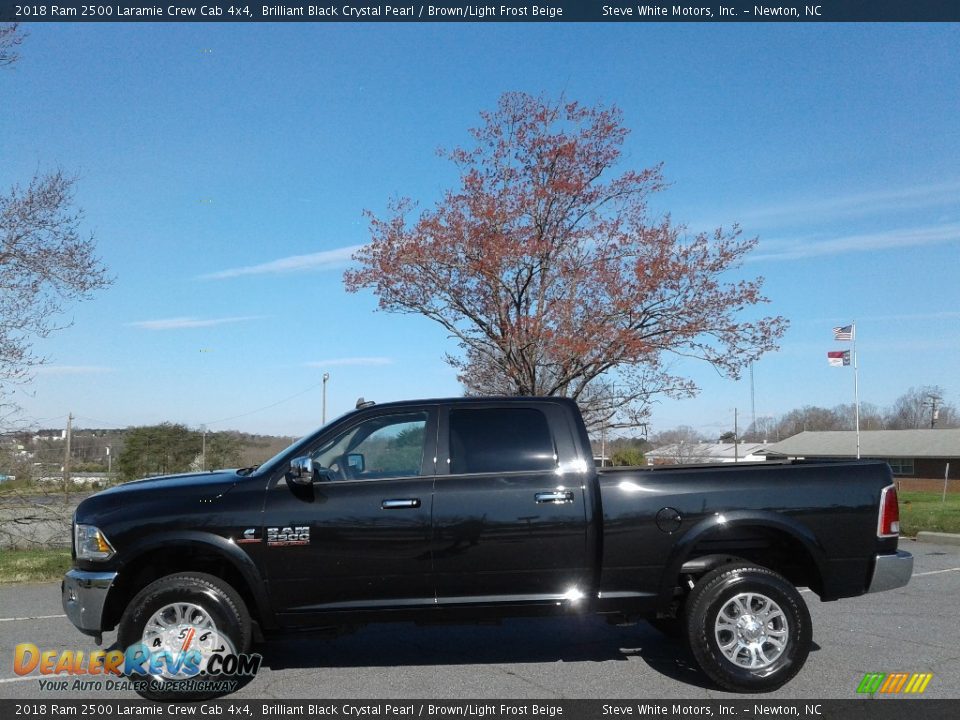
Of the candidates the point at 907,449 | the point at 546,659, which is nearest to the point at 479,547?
the point at 546,659

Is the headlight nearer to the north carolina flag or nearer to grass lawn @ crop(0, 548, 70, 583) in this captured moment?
grass lawn @ crop(0, 548, 70, 583)

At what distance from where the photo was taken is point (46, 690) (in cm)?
555

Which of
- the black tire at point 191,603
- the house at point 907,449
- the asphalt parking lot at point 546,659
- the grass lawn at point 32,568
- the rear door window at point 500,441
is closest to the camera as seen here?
the black tire at point 191,603

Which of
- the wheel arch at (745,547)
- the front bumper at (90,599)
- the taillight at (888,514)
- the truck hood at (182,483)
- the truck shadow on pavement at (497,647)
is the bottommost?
the truck shadow on pavement at (497,647)

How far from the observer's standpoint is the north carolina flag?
1405 inches

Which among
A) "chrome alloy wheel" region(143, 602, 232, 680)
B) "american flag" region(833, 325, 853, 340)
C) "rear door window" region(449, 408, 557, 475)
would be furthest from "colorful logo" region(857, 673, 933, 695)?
"american flag" region(833, 325, 853, 340)

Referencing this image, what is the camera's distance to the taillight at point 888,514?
5.71 meters

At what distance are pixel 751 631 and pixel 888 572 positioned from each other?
3.51 ft

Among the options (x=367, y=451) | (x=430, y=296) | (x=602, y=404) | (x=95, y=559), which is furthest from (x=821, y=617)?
(x=430, y=296)

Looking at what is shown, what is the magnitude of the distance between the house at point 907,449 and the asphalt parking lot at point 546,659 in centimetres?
4577

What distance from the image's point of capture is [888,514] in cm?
574

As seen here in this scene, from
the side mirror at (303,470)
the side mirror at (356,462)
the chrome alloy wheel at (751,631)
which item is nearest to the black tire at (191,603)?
the side mirror at (303,470)

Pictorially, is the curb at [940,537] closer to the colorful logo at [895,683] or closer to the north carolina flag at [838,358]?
the colorful logo at [895,683]
